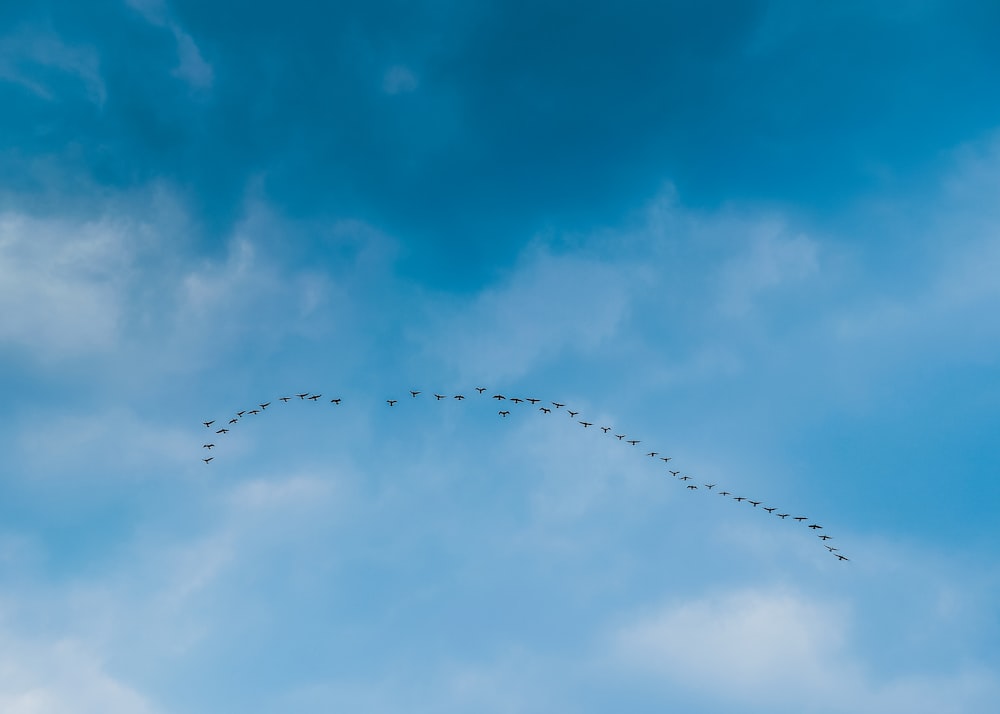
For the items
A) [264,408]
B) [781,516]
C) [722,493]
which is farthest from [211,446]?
[781,516]

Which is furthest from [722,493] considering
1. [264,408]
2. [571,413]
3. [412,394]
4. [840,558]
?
[264,408]

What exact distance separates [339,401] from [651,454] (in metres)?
62.5

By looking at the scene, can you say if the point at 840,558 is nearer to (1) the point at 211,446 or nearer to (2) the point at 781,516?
(2) the point at 781,516

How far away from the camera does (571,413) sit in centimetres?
13038

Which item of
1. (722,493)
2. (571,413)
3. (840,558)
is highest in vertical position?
(571,413)

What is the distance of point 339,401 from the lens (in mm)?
133000

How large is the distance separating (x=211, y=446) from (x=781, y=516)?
113180 mm

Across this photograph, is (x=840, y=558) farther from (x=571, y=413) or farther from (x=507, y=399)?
(x=507, y=399)

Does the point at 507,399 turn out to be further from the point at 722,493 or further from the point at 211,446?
the point at 211,446

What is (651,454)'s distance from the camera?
136250 millimetres

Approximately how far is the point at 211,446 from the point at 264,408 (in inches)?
717

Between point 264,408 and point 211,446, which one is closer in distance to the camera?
point 264,408

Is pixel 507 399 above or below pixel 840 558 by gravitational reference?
above

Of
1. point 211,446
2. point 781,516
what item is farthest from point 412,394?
point 781,516
